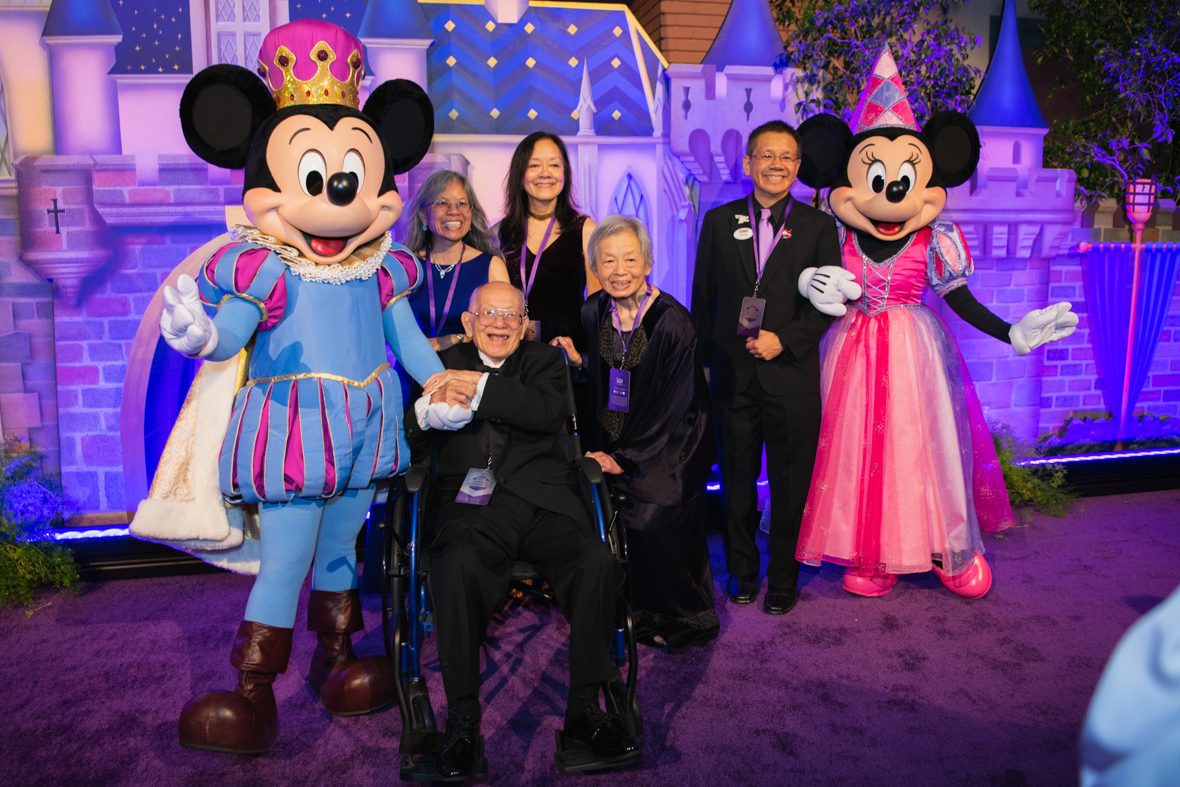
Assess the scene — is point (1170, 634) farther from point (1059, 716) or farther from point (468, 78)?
point (468, 78)

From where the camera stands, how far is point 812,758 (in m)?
2.24

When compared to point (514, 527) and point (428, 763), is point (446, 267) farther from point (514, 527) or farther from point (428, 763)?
point (428, 763)

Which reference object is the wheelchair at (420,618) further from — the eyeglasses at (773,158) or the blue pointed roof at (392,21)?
the blue pointed roof at (392,21)

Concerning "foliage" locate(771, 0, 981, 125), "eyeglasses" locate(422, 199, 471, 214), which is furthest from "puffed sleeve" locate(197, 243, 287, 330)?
"foliage" locate(771, 0, 981, 125)

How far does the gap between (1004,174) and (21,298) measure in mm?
5516

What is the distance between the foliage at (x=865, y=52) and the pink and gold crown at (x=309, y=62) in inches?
114

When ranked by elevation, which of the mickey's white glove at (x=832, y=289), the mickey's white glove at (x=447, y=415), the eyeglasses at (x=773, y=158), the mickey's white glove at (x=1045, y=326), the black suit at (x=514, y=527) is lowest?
the black suit at (x=514, y=527)

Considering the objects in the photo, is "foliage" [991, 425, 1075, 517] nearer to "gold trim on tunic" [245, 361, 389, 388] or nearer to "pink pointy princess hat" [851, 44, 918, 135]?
"pink pointy princess hat" [851, 44, 918, 135]

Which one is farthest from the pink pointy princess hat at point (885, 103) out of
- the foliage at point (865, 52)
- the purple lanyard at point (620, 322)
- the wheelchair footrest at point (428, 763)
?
the wheelchair footrest at point (428, 763)

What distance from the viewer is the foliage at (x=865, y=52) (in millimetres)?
4324

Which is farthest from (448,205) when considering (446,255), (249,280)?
(249,280)

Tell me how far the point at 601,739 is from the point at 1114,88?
5006mm

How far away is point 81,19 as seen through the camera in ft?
12.3

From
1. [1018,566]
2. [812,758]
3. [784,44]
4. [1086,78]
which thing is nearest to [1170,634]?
[812,758]
